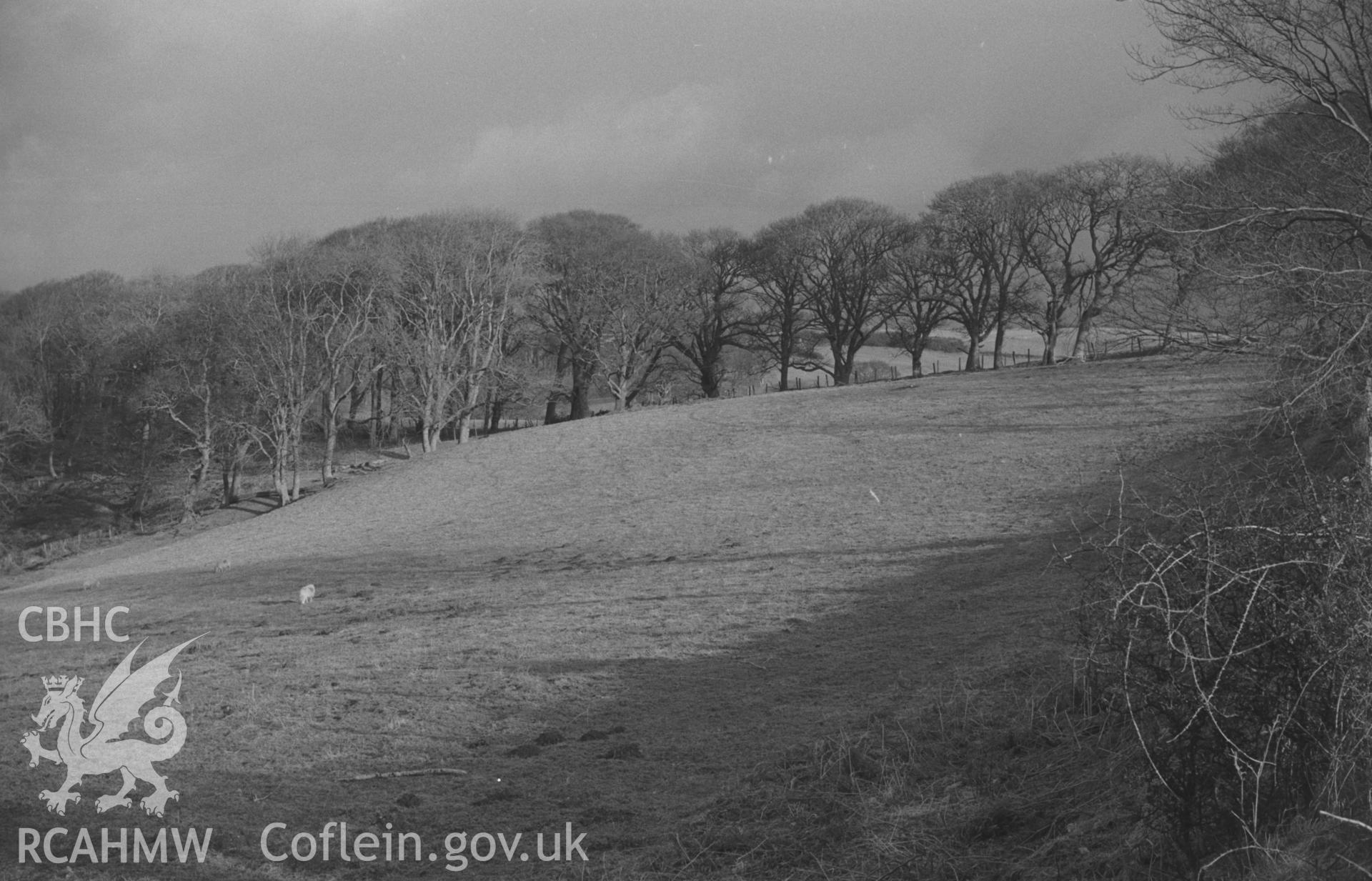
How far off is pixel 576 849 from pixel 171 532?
146 feet

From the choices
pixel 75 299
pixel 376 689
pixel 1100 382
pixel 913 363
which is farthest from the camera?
pixel 75 299

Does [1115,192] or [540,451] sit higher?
[1115,192]

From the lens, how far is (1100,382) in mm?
43344

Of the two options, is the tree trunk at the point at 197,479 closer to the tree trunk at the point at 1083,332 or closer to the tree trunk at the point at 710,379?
the tree trunk at the point at 710,379

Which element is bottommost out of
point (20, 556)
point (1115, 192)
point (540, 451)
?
point (20, 556)

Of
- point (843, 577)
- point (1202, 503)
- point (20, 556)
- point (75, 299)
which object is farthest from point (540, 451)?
point (75, 299)

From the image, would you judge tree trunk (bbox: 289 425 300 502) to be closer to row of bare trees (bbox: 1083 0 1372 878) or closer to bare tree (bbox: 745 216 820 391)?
bare tree (bbox: 745 216 820 391)

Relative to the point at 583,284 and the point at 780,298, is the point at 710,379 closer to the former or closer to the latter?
the point at 780,298

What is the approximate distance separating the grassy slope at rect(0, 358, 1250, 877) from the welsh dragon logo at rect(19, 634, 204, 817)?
0.20m

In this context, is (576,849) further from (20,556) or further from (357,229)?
(357,229)

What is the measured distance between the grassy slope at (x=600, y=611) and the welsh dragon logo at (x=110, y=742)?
0.66 feet

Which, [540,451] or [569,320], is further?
[569,320]

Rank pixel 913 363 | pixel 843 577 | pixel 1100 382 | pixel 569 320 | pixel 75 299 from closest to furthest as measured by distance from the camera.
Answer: pixel 843 577 → pixel 1100 382 → pixel 569 320 → pixel 913 363 → pixel 75 299

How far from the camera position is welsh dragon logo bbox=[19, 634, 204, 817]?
9.22 metres
